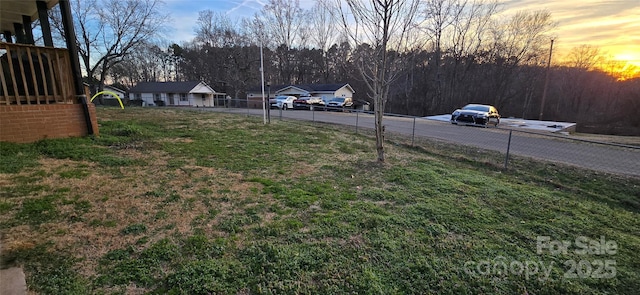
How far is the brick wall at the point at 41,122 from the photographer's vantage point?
460 centimetres

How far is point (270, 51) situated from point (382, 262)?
48.2 m

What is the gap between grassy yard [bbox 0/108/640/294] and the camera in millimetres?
2113

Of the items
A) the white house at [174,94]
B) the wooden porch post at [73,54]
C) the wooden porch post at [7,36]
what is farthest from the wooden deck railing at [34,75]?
the white house at [174,94]

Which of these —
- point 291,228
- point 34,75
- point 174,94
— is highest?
point 174,94

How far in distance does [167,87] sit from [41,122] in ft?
134

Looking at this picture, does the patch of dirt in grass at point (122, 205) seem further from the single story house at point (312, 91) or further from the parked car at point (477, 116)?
the single story house at point (312, 91)

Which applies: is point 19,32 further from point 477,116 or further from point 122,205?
point 477,116

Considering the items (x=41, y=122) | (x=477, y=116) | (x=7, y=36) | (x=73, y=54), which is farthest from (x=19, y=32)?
(x=477, y=116)

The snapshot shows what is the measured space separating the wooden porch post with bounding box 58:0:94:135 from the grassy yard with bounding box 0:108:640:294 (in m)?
0.70

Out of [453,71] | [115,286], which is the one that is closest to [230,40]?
[453,71]

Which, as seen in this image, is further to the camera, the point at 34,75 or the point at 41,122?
the point at 34,75

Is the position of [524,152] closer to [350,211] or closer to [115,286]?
[350,211]

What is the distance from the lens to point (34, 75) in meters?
5.10

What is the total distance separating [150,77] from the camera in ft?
176
